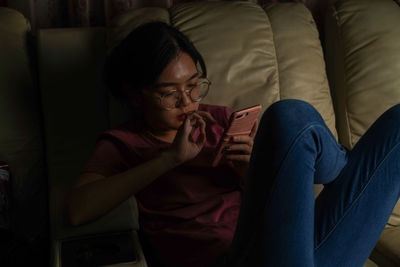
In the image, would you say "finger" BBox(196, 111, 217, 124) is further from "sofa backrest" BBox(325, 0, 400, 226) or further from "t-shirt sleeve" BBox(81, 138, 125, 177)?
"sofa backrest" BBox(325, 0, 400, 226)

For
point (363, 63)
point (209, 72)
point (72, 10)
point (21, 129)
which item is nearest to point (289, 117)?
point (209, 72)

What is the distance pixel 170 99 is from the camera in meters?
1.15

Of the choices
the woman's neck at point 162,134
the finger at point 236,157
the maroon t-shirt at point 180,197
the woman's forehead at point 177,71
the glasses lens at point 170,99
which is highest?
the woman's forehead at point 177,71

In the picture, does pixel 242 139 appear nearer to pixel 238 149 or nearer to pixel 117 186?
pixel 238 149

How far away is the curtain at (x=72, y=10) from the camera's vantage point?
1590 millimetres

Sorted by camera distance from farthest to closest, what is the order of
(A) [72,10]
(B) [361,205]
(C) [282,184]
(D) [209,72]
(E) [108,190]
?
(A) [72,10], (D) [209,72], (E) [108,190], (B) [361,205], (C) [282,184]

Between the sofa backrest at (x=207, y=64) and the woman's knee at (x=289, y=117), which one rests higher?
the woman's knee at (x=289, y=117)

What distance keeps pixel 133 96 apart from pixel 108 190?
12.1 inches

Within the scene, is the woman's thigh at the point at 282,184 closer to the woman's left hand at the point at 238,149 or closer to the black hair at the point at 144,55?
the woman's left hand at the point at 238,149

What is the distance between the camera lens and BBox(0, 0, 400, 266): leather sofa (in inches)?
54.8

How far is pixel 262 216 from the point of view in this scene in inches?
31.4

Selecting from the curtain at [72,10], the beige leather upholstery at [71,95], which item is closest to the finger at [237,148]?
the beige leather upholstery at [71,95]

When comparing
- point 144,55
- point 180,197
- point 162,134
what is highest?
point 144,55

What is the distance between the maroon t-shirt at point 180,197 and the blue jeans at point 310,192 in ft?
0.65
